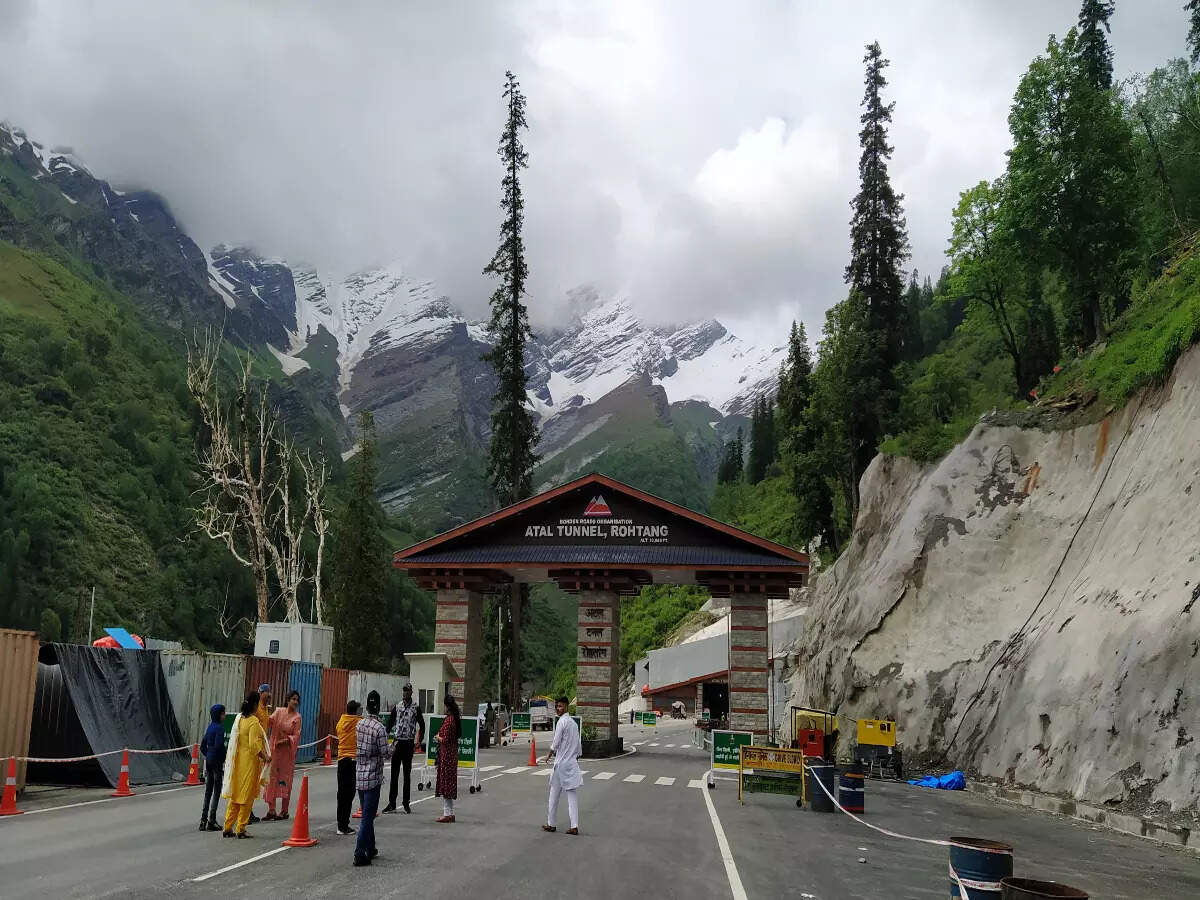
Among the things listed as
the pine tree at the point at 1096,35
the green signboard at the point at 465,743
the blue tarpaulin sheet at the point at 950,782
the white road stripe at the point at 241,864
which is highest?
the pine tree at the point at 1096,35

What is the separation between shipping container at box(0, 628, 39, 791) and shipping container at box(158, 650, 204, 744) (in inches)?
148

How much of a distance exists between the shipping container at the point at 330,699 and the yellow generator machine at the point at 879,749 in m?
15.2

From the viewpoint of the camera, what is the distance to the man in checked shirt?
10250 mm

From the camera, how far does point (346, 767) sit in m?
12.9

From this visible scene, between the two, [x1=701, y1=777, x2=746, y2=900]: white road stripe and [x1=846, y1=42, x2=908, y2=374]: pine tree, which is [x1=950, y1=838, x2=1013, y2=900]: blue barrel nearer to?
[x1=701, y1=777, x2=746, y2=900]: white road stripe

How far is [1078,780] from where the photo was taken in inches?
738

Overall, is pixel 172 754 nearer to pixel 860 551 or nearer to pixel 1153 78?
pixel 860 551

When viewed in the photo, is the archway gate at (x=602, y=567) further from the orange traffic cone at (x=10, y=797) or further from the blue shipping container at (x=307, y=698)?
the orange traffic cone at (x=10, y=797)

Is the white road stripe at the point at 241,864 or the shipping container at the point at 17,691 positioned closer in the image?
the white road stripe at the point at 241,864

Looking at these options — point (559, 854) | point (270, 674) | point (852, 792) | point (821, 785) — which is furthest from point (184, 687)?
point (852, 792)

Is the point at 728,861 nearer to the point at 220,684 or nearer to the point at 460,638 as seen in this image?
the point at 220,684

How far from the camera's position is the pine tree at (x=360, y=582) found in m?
60.5

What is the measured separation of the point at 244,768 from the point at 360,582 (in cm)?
5071

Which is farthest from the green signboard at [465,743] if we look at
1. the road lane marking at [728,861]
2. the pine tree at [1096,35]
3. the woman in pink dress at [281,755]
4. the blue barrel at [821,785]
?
the pine tree at [1096,35]
